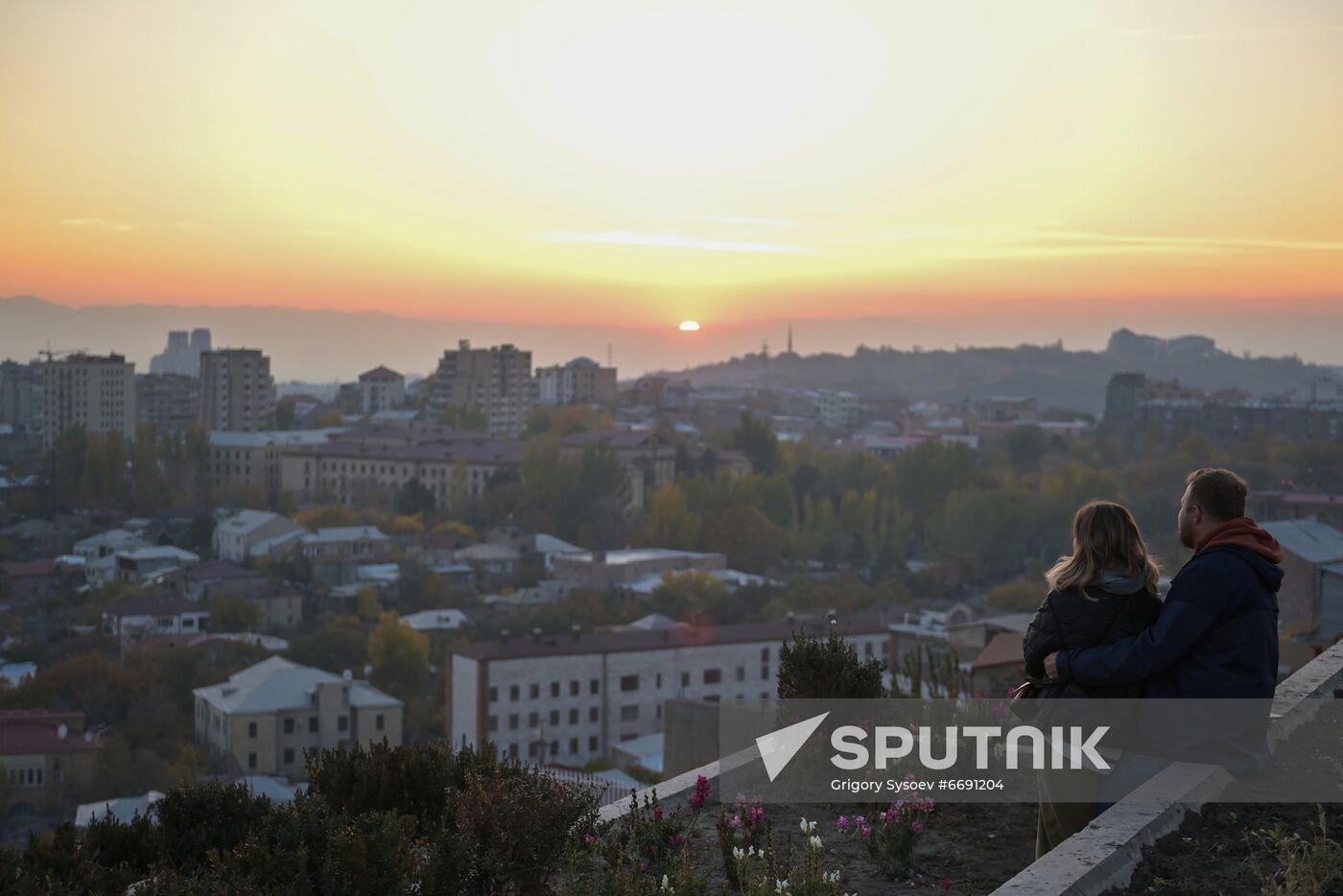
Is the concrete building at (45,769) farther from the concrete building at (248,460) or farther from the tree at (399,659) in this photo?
the concrete building at (248,460)

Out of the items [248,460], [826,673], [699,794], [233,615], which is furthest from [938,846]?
[248,460]

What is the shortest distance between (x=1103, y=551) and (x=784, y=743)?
1.58 m

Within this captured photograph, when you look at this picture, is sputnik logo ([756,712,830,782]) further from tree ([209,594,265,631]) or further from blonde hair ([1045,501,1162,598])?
tree ([209,594,265,631])

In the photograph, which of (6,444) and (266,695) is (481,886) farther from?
(6,444)

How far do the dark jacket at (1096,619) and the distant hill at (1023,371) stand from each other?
102 m

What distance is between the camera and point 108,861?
3.66 m

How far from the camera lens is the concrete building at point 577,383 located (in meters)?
95.1

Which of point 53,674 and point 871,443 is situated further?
point 871,443

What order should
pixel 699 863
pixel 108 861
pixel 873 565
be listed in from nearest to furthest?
pixel 699 863 → pixel 108 861 → pixel 873 565

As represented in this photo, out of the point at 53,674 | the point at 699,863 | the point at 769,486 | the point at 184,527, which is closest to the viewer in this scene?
the point at 699,863

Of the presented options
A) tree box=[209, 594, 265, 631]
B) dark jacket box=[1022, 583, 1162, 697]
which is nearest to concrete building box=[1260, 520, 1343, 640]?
dark jacket box=[1022, 583, 1162, 697]

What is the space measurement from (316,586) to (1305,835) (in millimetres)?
37836

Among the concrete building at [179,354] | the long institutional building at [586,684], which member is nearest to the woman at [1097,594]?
the long institutional building at [586,684]

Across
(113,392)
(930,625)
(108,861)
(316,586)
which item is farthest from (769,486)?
(108,861)
